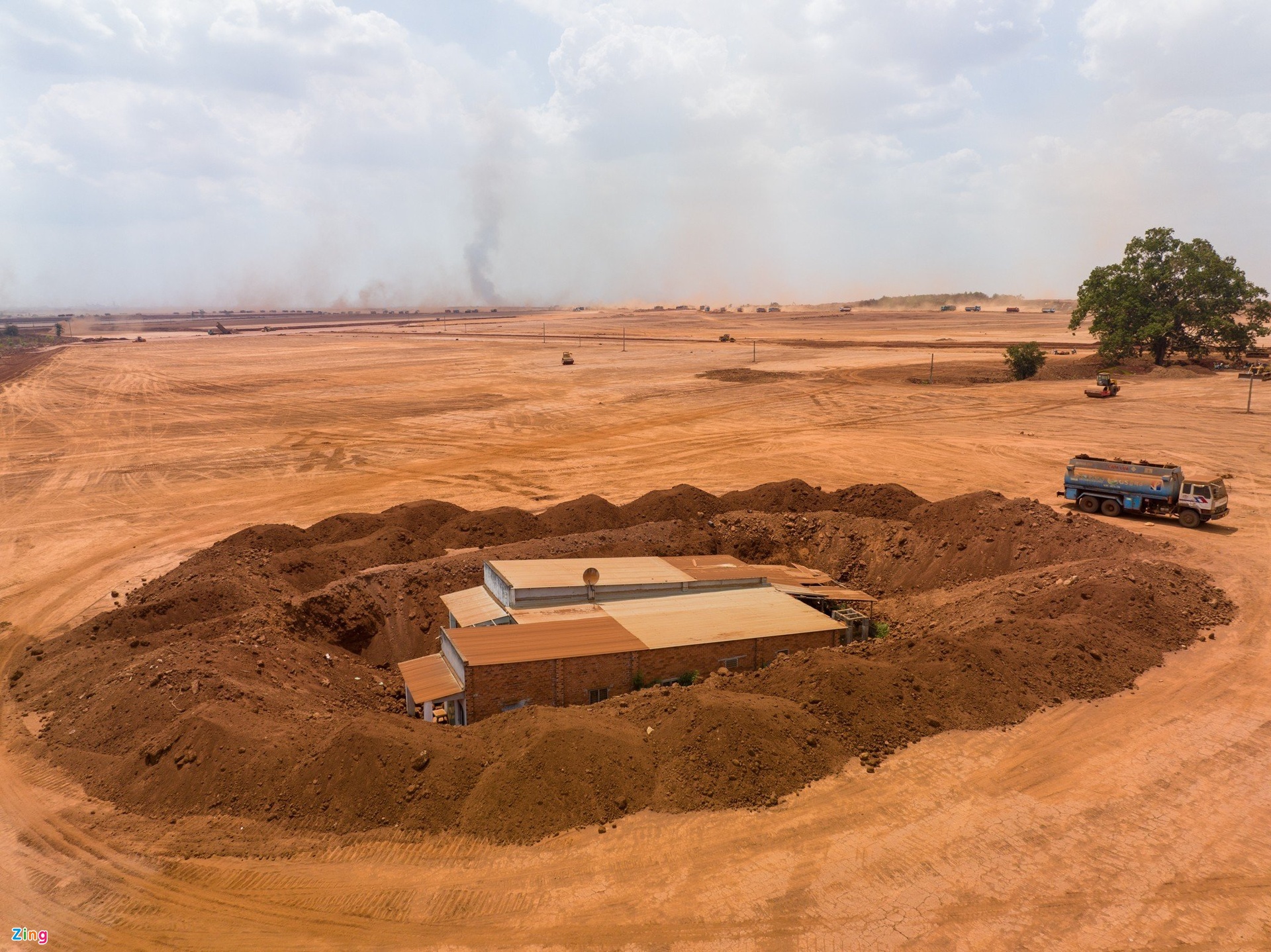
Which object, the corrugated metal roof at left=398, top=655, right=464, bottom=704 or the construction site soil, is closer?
the construction site soil

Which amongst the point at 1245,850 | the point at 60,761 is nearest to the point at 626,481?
the point at 60,761

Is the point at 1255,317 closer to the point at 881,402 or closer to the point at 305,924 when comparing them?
the point at 881,402

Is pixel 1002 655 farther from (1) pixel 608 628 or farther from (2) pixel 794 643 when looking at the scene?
(1) pixel 608 628

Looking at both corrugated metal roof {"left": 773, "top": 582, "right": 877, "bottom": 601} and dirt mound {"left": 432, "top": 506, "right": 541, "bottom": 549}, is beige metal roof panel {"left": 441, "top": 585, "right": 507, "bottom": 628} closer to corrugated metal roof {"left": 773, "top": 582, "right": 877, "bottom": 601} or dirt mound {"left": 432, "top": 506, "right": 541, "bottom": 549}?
dirt mound {"left": 432, "top": 506, "right": 541, "bottom": 549}

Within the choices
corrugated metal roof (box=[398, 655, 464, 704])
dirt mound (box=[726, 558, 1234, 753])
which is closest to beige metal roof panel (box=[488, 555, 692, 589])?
corrugated metal roof (box=[398, 655, 464, 704])

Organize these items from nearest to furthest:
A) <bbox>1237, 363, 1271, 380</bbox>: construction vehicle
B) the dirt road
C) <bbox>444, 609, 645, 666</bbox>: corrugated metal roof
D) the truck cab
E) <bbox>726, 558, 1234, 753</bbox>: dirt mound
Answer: the dirt road
<bbox>726, 558, 1234, 753</bbox>: dirt mound
<bbox>444, 609, 645, 666</bbox>: corrugated metal roof
the truck cab
<bbox>1237, 363, 1271, 380</bbox>: construction vehicle

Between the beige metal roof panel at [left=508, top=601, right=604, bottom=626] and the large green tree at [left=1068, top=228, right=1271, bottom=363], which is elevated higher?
the large green tree at [left=1068, top=228, right=1271, bottom=363]

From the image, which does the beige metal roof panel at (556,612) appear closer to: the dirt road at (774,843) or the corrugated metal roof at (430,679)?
the corrugated metal roof at (430,679)
